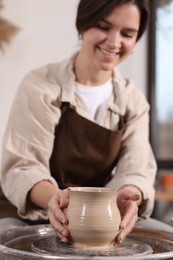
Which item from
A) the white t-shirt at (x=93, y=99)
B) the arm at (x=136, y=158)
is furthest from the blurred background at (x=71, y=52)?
the white t-shirt at (x=93, y=99)

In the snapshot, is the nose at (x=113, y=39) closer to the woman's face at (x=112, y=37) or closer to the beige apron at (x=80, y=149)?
the woman's face at (x=112, y=37)

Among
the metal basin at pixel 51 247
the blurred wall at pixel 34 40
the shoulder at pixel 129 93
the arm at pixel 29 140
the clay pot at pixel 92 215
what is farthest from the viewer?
the blurred wall at pixel 34 40

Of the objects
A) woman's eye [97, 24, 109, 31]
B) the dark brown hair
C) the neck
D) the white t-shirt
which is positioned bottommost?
the white t-shirt

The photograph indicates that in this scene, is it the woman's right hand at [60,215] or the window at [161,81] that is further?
the window at [161,81]

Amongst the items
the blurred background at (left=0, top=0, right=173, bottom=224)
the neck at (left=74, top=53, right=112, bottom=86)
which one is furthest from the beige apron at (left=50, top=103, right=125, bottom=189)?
the blurred background at (left=0, top=0, right=173, bottom=224)

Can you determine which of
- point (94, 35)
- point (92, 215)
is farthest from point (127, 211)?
point (94, 35)

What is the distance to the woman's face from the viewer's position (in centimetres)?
147

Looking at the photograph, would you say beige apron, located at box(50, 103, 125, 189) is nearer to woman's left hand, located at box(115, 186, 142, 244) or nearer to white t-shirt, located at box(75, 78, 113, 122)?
white t-shirt, located at box(75, 78, 113, 122)

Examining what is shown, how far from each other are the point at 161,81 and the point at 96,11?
1563mm

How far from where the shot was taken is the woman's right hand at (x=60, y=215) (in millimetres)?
1010

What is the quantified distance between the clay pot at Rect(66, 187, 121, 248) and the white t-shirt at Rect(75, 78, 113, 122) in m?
0.62

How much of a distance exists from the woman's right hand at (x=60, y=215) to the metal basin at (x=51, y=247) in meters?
0.03

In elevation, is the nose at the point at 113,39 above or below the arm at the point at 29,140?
above

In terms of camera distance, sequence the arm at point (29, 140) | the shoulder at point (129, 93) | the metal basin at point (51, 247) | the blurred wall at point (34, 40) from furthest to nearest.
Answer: the blurred wall at point (34, 40) → the shoulder at point (129, 93) → the arm at point (29, 140) → the metal basin at point (51, 247)
